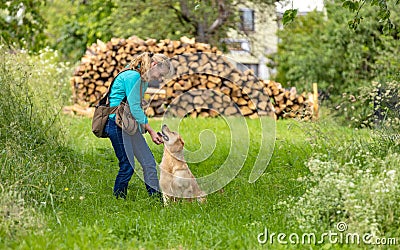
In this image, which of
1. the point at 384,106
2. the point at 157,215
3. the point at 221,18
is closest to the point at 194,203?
the point at 157,215

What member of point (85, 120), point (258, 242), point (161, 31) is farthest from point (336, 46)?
point (258, 242)

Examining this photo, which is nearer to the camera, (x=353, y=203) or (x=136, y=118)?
(x=353, y=203)

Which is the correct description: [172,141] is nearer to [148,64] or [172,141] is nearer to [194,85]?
[148,64]

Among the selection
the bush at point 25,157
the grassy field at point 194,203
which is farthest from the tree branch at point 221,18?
the grassy field at point 194,203

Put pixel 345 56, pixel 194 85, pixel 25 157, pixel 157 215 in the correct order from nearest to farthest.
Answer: pixel 157 215
pixel 25 157
pixel 194 85
pixel 345 56

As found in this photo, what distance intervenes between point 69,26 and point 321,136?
50.8ft

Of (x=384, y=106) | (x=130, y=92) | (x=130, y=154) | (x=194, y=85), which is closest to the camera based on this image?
(x=130, y=92)

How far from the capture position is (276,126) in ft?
41.1

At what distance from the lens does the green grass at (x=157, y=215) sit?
4.88m

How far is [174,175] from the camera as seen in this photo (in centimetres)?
611

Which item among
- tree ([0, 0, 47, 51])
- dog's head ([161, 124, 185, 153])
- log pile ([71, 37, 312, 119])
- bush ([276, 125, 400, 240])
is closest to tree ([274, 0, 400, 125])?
log pile ([71, 37, 312, 119])

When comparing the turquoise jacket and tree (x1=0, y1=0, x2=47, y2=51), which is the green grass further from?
tree (x1=0, y1=0, x2=47, y2=51)

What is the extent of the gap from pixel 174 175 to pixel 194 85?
8.17 metres

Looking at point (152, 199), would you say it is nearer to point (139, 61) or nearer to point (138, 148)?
point (138, 148)
